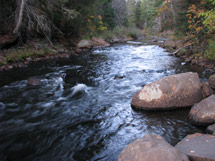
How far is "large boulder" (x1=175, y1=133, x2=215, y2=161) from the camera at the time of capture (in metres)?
2.41

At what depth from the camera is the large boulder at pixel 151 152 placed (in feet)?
7.35

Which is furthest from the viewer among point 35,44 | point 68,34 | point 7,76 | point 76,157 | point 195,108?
point 68,34

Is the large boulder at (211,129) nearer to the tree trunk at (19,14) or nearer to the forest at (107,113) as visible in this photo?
the forest at (107,113)

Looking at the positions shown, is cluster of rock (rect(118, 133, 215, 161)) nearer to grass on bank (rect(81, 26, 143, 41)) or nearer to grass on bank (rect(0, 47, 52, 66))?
grass on bank (rect(0, 47, 52, 66))

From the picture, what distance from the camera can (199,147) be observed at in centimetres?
265

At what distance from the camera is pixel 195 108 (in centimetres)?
404

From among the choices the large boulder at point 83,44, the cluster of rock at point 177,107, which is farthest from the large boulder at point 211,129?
the large boulder at point 83,44

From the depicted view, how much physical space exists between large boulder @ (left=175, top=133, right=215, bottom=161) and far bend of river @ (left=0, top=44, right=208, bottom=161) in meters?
0.55

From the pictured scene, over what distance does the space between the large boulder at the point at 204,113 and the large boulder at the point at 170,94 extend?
52 centimetres

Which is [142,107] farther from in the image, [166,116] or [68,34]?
[68,34]

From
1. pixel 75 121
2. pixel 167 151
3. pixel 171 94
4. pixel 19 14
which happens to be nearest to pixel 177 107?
pixel 171 94

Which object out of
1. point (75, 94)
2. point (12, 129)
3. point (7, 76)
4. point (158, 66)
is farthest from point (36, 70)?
point (158, 66)

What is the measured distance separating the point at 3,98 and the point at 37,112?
1803 millimetres

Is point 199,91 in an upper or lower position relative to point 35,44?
lower
